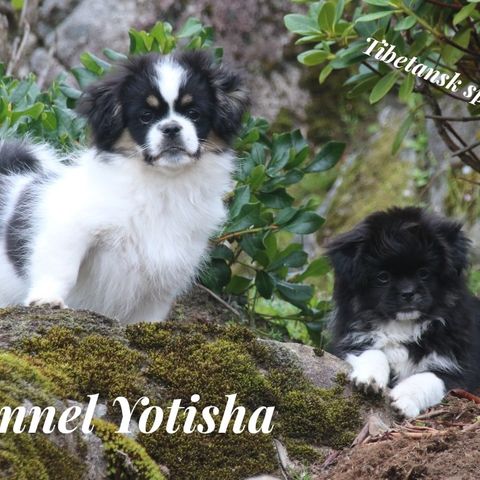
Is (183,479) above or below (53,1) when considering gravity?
below

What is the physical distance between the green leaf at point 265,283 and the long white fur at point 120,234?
0.91 meters

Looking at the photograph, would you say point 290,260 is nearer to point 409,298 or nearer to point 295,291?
point 295,291

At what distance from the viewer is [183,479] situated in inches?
153

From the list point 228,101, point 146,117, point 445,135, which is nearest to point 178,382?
point 146,117

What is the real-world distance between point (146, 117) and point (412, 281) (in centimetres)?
155

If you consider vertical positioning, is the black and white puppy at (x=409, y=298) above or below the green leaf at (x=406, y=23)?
below

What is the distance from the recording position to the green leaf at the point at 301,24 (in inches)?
232

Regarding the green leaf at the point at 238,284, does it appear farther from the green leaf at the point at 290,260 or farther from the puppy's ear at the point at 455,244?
the puppy's ear at the point at 455,244

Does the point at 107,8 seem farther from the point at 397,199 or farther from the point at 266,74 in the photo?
the point at 397,199

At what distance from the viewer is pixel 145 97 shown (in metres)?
5.20

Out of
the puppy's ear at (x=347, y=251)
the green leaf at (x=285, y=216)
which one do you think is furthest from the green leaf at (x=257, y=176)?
the puppy's ear at (x=347, y=251)

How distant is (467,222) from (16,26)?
17.6 feet

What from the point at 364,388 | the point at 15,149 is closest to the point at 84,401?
the point at 364,388

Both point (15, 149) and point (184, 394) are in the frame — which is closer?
point (184, 394)
